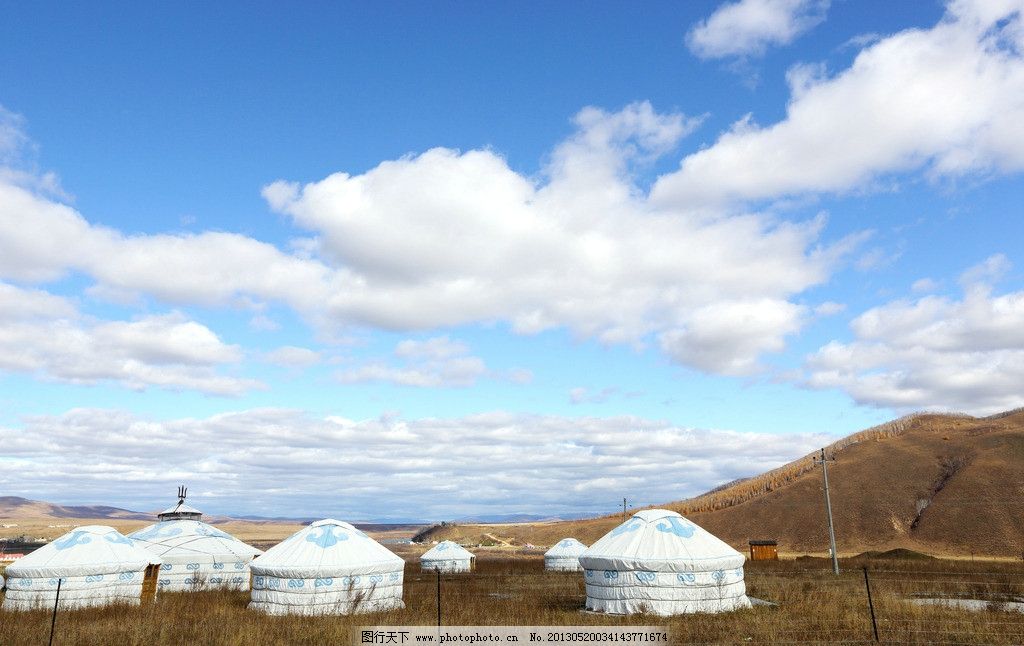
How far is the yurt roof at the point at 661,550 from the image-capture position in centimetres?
1836

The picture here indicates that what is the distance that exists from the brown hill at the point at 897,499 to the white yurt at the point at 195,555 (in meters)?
48.1

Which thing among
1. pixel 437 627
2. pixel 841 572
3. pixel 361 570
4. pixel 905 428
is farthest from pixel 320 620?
pixel 905 428

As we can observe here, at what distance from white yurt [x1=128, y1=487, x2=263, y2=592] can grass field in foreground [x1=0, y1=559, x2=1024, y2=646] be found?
2999mm

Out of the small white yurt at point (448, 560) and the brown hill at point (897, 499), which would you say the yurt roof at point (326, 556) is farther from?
the brown hill at point (897, 499)

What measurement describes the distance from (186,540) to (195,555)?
1.45 meters

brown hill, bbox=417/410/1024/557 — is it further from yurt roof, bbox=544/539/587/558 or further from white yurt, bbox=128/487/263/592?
white yurt, bbox=128/487/263/592

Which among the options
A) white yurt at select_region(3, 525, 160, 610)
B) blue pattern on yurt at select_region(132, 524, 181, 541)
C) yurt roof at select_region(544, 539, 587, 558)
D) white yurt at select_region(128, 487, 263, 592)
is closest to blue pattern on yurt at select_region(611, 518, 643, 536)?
white yurt at select_region(3, 525, 160, 610)

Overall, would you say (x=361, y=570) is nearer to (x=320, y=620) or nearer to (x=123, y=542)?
(x=320, y=620)

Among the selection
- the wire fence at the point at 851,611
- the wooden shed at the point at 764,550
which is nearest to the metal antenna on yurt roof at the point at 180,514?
the wire fence at the point at 851,611

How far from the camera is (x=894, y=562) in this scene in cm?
4138

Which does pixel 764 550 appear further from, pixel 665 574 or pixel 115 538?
pixel 115 538

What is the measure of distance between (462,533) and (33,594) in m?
78.6

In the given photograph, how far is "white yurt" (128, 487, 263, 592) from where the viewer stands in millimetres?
28297

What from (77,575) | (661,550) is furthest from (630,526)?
(77,575)
